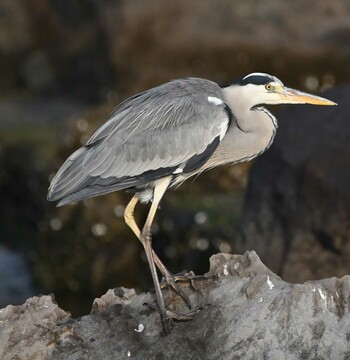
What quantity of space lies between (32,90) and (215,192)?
691 centimetres

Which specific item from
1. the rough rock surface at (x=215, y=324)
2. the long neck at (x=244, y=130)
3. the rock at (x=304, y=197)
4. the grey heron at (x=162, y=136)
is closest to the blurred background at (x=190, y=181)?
the rock at (x=304, y=197)

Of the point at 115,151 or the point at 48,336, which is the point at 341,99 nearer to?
the point at 115,151

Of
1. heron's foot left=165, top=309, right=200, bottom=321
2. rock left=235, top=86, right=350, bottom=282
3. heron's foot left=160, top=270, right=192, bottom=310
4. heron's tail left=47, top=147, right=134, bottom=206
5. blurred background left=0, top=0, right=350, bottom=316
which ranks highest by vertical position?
heron's tail left=47, top=147, right=134, bottom=206

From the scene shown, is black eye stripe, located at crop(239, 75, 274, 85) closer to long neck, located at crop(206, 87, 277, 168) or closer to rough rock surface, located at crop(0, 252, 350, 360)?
long neck, located at crop(206, 87, 277, 168)

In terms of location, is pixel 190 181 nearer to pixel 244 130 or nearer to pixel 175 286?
pixel 244 130

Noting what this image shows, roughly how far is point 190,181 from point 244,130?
520cm

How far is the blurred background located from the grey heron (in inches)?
88.1

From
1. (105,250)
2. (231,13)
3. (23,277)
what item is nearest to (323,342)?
(105,250)

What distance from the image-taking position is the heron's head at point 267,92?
670 centimetres

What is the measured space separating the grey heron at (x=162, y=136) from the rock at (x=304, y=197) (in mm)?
2181

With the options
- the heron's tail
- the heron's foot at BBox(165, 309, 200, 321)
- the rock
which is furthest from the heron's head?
the rock

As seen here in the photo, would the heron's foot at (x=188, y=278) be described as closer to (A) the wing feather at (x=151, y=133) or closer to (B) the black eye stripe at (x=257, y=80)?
(A) the wing feather at (x=151, y=133)

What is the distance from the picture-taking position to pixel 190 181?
12047mm

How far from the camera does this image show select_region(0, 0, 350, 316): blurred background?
9070 mm
